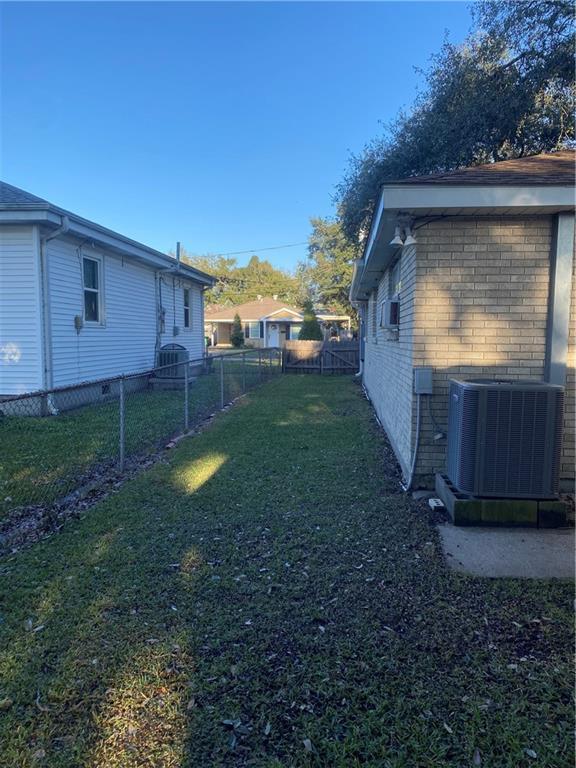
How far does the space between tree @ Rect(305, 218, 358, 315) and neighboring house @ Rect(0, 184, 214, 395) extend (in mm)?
27863

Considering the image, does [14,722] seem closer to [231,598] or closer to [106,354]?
[231,598]

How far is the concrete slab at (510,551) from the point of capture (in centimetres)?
317

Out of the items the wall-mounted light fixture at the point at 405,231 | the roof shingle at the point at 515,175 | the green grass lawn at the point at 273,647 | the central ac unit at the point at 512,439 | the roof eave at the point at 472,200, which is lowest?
the green grass lawn at the point at 273,647

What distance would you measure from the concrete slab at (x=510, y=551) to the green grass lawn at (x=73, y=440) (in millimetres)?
3656

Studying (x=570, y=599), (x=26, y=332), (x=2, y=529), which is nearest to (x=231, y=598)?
(x=570, y=599)

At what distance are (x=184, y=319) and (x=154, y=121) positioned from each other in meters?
7.62

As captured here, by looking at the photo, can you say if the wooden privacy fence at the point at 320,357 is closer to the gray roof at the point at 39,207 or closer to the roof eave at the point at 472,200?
the gray roof at the point at 39,207

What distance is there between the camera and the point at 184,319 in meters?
16.5

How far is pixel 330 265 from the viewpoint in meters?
40.7

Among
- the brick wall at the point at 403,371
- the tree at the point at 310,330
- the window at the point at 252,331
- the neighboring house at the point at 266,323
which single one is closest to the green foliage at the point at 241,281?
the neighboring house at the point at 266,323

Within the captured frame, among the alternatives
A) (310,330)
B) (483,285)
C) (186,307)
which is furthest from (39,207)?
(310,330)

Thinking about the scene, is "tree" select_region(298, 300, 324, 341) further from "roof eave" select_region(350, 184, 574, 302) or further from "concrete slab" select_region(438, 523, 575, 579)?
"concrete slab" select_region(438, 523, 575, 579)

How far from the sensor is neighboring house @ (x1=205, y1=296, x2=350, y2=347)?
39969mm

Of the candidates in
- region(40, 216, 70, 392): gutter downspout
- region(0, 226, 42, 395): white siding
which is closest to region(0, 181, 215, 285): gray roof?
region(40, 216, 70, 392): gutter downspout
